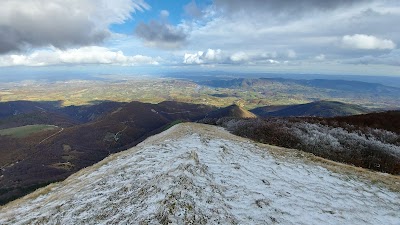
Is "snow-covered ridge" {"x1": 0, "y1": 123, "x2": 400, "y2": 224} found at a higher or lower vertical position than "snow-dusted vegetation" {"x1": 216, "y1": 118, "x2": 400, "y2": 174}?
higher

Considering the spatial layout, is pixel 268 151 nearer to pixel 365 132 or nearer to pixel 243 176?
pixel 243 176

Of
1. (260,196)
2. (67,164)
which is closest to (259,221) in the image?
(260,196)

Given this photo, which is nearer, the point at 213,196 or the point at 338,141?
the point at 213,196

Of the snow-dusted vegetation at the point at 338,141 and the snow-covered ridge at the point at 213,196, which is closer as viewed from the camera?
the snow-covered ridge at the point at 213,196

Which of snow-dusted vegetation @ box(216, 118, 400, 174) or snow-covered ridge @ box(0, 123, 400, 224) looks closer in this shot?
snow-covered ridge @ box(0, 123, 400, 224)
